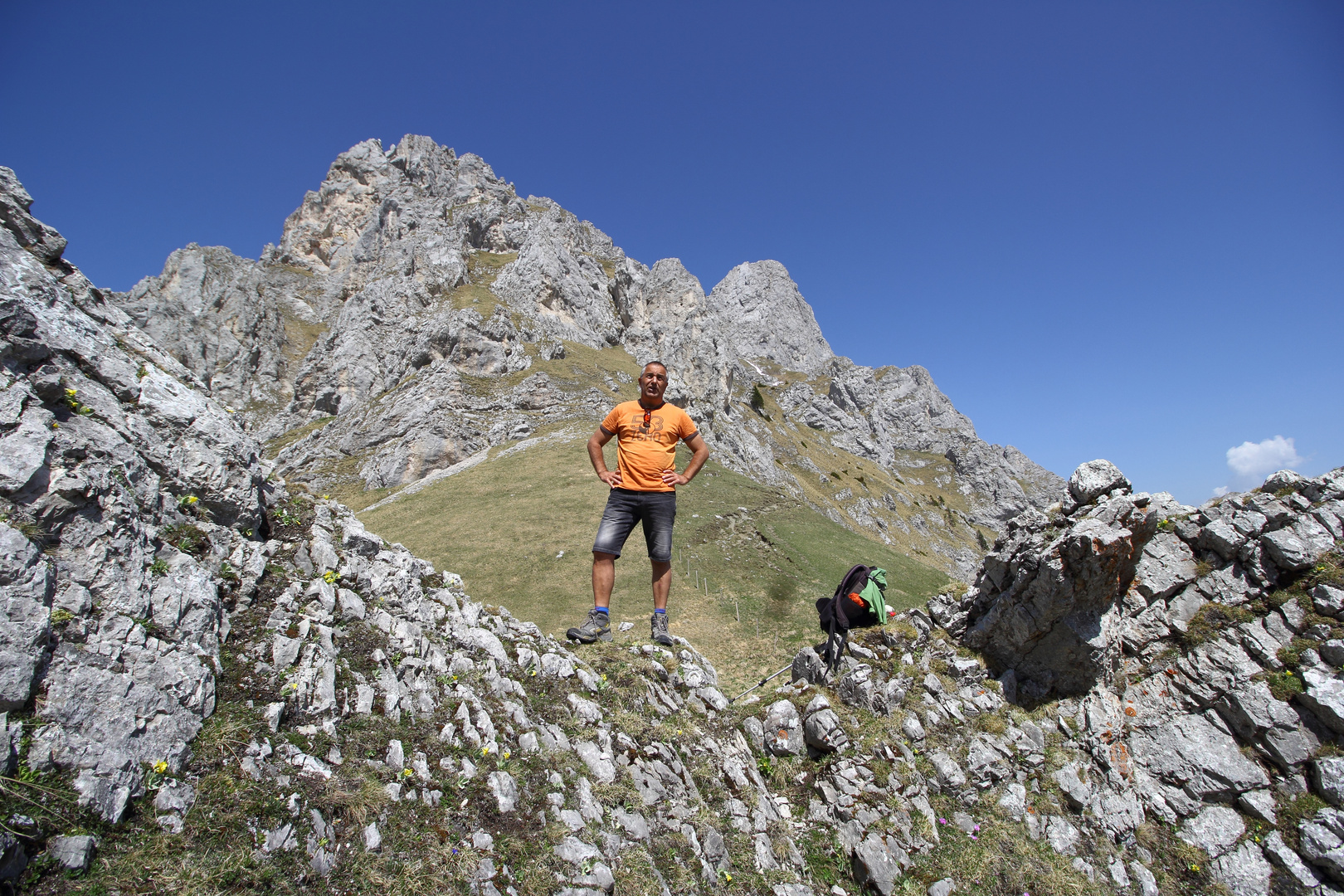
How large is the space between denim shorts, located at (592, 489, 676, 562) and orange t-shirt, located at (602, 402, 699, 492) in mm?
157

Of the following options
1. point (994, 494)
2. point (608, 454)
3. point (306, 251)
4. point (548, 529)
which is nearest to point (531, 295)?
point (608, 454)

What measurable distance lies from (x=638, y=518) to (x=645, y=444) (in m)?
1.37

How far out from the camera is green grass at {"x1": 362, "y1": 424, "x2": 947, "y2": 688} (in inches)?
821

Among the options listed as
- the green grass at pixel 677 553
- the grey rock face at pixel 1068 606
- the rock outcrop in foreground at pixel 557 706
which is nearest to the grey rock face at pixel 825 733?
the rock outcrop in foreground at pixel 557 706

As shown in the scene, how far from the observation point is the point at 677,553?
26562 millimetres

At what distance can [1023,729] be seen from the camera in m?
9.00

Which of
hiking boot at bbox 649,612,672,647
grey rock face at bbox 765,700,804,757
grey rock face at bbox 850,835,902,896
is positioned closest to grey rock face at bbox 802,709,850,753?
grey rock face at bbox 765,700,804,757

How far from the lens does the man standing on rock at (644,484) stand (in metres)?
9.52

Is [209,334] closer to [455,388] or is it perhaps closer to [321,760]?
[455,388]

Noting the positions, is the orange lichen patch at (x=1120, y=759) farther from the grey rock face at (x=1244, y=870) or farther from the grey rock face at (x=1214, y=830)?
the grey rock face at (x=1244, y=870)

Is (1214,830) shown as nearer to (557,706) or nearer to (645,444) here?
(557,706)

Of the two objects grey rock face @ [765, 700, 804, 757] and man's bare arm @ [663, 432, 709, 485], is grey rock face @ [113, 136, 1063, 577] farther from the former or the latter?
grey rock face @ [765, 700, 804, 757]

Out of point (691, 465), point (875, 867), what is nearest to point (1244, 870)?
point (875, 867)

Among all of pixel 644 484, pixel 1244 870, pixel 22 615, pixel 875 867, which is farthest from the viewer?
pixel 644 484
